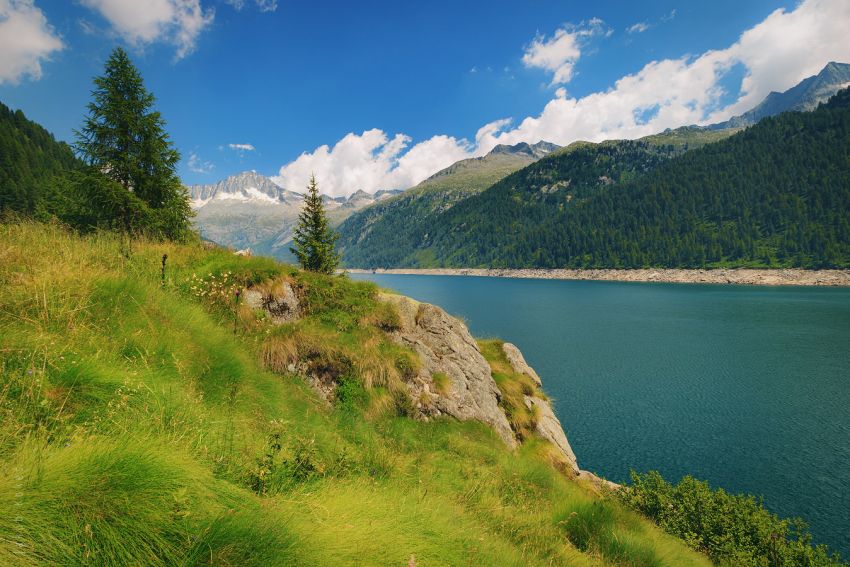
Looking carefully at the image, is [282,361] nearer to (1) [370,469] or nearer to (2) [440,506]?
(1) [370,469]

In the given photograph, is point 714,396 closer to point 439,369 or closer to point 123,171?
point 439,369

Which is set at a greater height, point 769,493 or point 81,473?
point 81,473

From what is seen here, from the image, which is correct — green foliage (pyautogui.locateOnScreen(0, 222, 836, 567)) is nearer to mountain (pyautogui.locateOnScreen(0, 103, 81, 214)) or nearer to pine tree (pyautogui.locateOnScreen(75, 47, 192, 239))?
pine tree (pyautogui.locateOnScreen(75, 47, 192, 239))

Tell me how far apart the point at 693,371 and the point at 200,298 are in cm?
5137

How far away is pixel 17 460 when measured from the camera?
8.62 feet

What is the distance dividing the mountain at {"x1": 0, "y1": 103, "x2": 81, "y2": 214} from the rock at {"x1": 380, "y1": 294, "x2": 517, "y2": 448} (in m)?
60.2

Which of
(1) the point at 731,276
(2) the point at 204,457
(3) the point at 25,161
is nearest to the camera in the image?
(2) the point at 204,457

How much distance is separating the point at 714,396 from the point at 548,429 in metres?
29.4

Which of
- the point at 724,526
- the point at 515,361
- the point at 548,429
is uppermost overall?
the point at 515,361

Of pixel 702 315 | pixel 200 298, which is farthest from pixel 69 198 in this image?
pixel 702 315

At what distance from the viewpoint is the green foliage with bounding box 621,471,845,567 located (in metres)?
11.6

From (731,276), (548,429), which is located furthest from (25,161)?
(731,276)

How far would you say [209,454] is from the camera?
3.99 m

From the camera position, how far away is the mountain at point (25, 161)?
68.6 m
